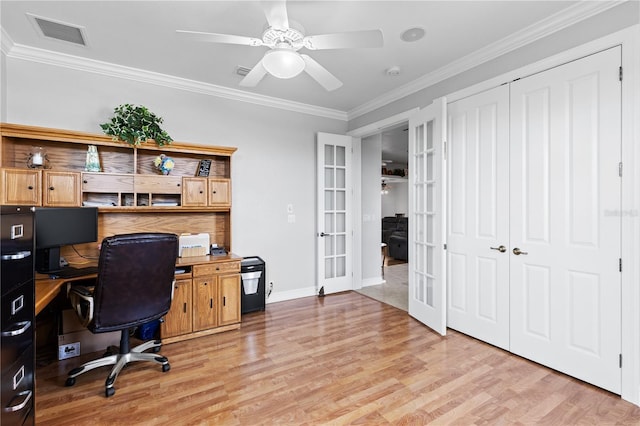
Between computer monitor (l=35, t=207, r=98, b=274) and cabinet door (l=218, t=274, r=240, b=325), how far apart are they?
1.32m

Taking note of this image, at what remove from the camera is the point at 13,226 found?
4.61 feet

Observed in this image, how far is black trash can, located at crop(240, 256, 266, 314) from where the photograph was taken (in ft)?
12.2

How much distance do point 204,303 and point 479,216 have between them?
2928mm

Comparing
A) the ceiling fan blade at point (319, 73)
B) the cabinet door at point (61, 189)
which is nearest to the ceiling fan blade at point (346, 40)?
the ceiling fan blade at point (319, 73)

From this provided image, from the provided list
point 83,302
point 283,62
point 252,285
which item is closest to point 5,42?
point 83,302

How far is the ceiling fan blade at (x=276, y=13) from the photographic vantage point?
5.69 ft

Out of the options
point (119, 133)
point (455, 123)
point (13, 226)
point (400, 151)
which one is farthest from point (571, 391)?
point (400, 151)

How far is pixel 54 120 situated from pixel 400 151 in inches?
281

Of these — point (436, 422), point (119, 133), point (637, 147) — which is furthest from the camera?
point (119, 133)

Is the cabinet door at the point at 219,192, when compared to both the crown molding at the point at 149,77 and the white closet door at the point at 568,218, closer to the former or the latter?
the crown molding at the point at 149,77

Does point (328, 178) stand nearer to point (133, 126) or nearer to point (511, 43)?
point (133, 126)

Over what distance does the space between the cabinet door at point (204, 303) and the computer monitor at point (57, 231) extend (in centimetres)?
110

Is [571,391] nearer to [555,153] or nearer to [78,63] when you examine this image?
[555,153]

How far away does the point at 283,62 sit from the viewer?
2053mm
